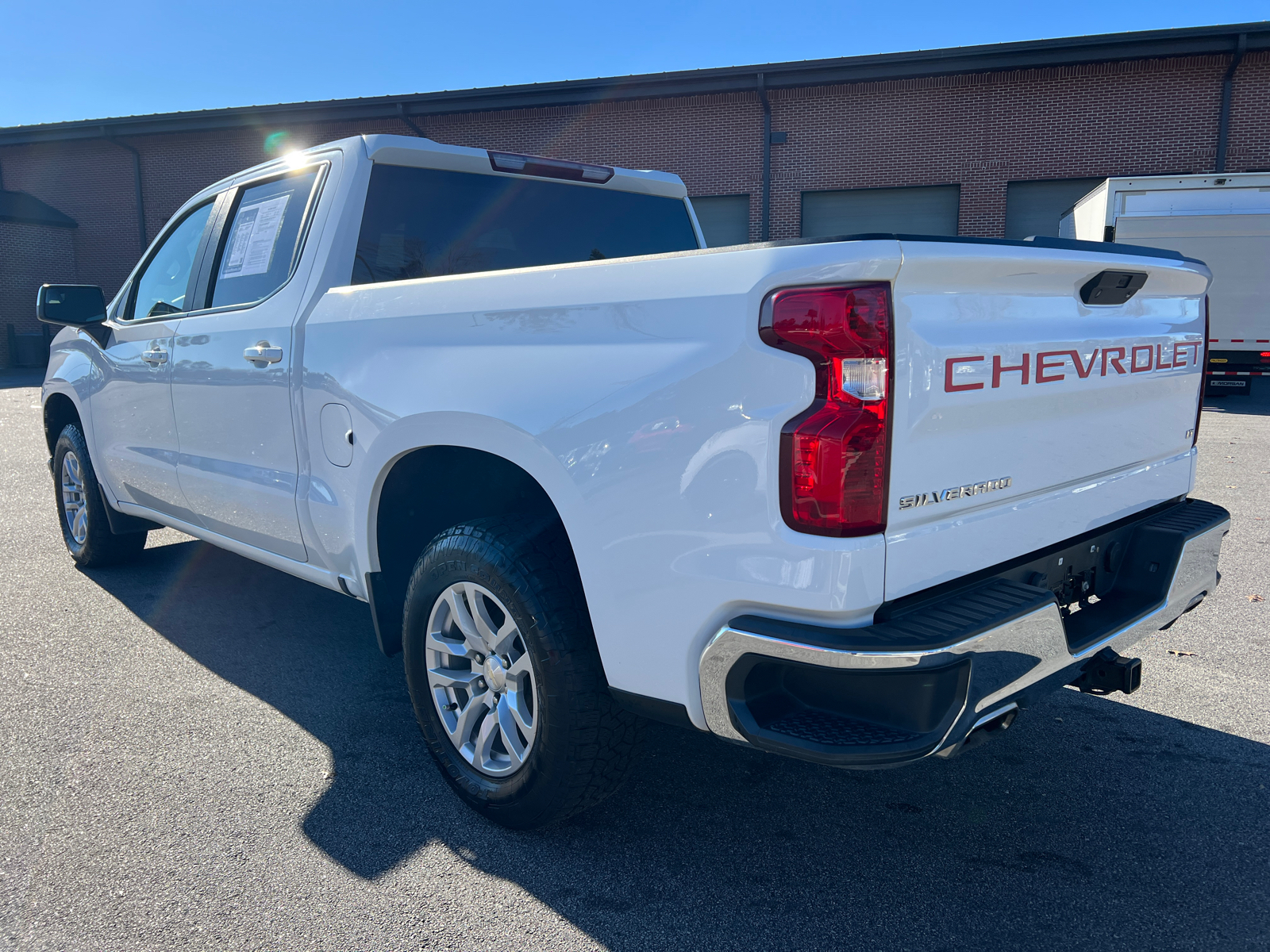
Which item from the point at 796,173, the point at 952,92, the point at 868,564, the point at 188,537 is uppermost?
the point at 952,92

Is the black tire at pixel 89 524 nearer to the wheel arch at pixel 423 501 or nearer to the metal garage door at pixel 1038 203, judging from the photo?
the wheel arch at pixel 423 501

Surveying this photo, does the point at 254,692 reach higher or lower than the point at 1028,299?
lower

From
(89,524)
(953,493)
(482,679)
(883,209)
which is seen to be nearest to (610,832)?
(482,679)

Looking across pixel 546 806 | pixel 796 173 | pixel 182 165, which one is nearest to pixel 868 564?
pixel 546 806

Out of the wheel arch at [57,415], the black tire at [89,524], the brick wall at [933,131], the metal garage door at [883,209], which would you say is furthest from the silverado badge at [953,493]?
the brick wall at [933,131]

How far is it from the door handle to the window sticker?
387 millimetres

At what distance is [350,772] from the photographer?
3.01 m

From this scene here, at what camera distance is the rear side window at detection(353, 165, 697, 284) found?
10.9ft

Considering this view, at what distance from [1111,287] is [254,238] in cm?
309

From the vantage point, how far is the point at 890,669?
5.92 ft

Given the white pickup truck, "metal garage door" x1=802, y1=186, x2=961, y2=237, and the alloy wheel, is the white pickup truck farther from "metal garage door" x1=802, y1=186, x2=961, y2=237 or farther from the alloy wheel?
"metal garage door" x1=802, y1=186, x2=961, y2=237

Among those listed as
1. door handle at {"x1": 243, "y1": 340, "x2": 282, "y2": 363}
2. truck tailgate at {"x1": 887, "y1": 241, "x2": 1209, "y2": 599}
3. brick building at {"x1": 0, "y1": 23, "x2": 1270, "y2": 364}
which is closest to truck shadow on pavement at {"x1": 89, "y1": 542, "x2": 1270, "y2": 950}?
truck tailgate at {"x1": 887, "y1": 241, "x2": 1209, "y2": 599}

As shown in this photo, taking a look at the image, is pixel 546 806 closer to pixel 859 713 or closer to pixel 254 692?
pixel 859 713

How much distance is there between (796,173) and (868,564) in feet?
67.0
